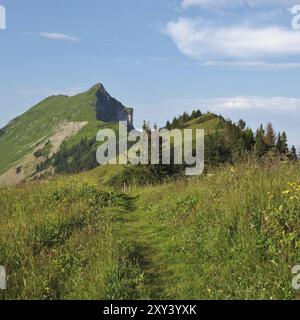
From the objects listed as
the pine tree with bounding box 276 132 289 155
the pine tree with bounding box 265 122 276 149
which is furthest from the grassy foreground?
the pine tree with bounding box 265 122 276 149

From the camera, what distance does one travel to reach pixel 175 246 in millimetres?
10727

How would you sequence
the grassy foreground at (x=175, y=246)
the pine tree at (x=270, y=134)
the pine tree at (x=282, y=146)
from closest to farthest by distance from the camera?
the grassy foreground at (x=175, y=246) → the pine tree at (x=282, y=146) → the pine tree at (x=270, y=134)

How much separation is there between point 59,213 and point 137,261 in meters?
4.21

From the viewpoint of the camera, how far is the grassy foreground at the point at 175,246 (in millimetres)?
8000

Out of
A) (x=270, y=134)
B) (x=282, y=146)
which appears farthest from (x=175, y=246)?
(x=270, y=134)

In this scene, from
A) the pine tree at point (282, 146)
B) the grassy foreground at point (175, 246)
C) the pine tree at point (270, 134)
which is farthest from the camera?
the pine tree at point (270, 134)

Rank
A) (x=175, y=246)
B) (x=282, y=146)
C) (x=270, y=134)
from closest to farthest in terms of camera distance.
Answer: (x=175, y=246)
(x=282, y=146)
(x=270, y=134)

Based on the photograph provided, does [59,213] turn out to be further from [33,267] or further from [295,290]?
[295,290]

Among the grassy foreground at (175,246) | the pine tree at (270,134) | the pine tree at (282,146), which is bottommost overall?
the grassy foreground at (175,246)

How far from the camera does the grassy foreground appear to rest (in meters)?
8.00

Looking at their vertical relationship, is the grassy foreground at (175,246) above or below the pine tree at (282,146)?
below

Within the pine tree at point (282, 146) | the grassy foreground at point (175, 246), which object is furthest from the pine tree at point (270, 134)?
the grassy foreground at point (175, 246)

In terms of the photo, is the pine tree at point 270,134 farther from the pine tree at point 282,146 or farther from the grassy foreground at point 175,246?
the grassy foreground at point 175,246

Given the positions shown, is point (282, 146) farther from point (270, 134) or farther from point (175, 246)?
point (270, 134)
